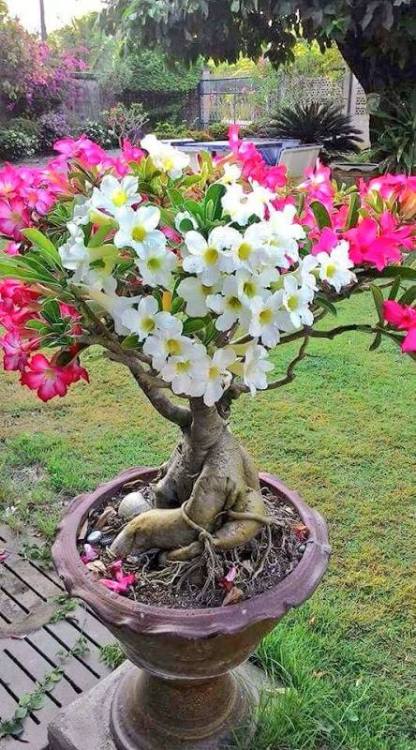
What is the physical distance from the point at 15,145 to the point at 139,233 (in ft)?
35.1

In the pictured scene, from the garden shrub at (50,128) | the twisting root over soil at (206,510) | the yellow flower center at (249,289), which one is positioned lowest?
the twisting root over soil at (206,510)

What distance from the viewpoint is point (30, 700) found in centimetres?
162

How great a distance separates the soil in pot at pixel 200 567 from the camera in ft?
4.12

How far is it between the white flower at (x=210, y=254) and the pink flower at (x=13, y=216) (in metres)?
0.37

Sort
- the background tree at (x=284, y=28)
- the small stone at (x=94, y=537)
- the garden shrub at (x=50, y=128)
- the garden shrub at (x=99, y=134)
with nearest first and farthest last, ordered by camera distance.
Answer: the small stone at (x=94, y=537) < the background tree at (x=284, y=28) < the garden shrub at (x=50, y=128) < the garden shrub at (x=99, y=134)

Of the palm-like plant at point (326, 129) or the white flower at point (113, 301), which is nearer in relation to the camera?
the white flower at point (113, 301)

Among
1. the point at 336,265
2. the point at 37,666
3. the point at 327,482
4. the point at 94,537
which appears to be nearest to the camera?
the point at 336,265

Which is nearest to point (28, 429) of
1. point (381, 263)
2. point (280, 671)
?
point (280, 671)

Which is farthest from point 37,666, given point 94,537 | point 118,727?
point 94,537

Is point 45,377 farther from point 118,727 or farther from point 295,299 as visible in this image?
point 118,727

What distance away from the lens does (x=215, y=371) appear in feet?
3.19

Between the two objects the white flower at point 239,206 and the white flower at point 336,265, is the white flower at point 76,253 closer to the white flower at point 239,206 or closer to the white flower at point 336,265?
the white flower at point 239,206

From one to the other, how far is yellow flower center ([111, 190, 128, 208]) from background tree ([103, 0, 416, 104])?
478cm

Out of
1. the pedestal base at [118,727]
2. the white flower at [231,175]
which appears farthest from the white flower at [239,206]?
the pedestal base at [118,727]
